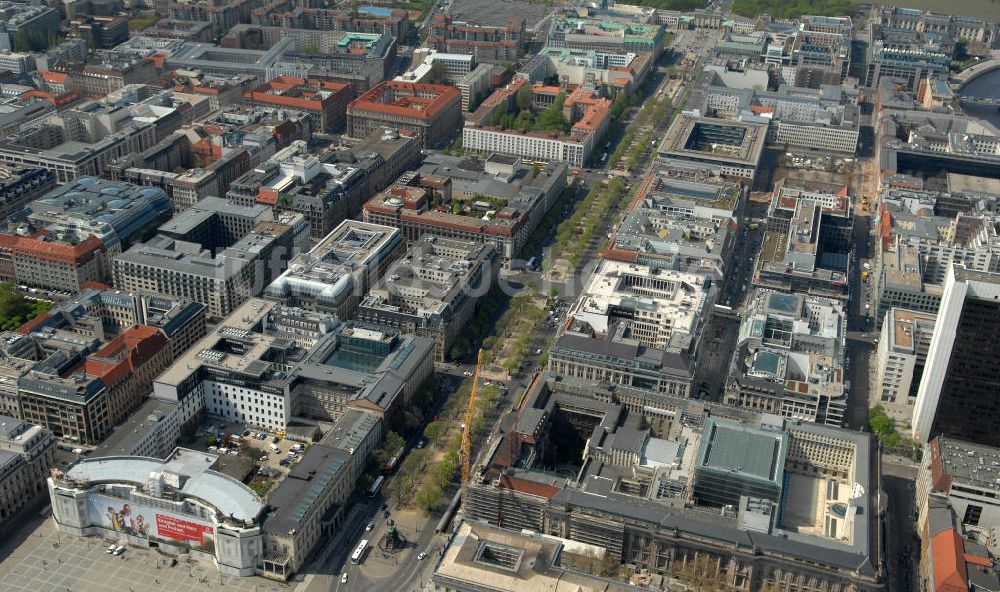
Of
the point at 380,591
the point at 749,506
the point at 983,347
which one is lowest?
the point at 380,591

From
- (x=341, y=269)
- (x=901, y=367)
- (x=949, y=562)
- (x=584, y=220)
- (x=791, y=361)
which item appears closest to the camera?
(x=949, y=562)

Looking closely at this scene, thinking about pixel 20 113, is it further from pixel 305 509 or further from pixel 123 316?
pixel 305 509

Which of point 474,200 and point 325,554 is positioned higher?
point 474,200

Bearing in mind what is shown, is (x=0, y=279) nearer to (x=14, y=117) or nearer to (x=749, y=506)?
(x=14, y=117)

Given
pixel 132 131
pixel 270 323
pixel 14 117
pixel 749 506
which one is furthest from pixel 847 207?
pixel 14 117

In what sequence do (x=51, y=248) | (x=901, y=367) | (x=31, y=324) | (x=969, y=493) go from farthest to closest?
(x=51, y=248) < (x=901, y=367) < (x=31, y=324) < (x=969, y=493)

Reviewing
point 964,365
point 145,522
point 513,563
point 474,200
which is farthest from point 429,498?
point 474,200
